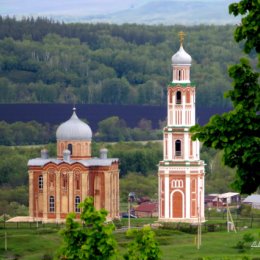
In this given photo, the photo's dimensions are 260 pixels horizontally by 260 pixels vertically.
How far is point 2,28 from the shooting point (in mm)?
168125

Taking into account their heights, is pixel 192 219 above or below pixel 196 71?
below

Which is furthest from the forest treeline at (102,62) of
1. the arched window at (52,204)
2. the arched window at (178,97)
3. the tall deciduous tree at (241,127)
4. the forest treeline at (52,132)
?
the tall deciduous tree at (241,127)

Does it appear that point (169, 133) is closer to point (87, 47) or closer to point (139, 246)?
point (139, 246)

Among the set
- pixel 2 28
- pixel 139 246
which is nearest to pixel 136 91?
pixel 2 28

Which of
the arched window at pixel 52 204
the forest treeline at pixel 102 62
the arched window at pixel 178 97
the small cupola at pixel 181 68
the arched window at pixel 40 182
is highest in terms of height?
the forest treeline at pixel 102 62

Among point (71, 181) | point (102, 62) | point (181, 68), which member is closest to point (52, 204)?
point (71, 181)

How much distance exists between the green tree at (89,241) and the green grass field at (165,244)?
20493 millimetres

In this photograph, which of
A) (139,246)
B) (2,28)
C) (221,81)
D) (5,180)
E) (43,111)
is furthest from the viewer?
(2,28)

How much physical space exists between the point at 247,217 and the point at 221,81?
7193 centimetres

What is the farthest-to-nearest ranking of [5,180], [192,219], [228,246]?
[5,180], [192,219], [228,246]

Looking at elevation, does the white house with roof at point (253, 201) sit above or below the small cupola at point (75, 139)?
below

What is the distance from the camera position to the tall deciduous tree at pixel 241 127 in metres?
17.1

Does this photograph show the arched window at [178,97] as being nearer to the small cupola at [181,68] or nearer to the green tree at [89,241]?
the small cupola at [181,68]

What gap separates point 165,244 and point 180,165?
11.1m
